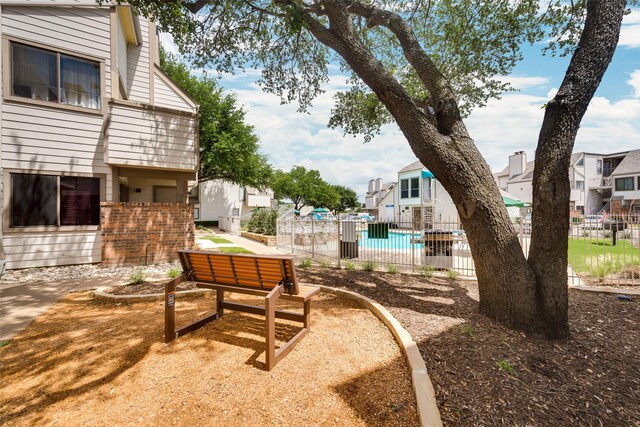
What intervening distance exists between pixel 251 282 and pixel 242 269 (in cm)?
21

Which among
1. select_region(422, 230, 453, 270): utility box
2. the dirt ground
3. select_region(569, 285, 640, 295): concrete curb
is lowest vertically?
the dirt ground

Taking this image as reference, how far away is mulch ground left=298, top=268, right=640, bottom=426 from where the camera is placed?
103 inches

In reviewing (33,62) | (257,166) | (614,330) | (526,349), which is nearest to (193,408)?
(526,349)

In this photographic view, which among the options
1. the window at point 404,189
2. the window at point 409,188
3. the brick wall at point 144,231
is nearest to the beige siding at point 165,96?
the brick wall at point 144,231

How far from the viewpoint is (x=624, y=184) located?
37188 mm

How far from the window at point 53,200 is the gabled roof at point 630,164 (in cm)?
5183

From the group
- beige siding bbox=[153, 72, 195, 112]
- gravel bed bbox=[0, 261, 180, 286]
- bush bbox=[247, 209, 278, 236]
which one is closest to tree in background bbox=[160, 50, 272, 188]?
bush bbox=[247, 209, 278, 236]

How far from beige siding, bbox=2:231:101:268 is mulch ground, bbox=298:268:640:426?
8.51m

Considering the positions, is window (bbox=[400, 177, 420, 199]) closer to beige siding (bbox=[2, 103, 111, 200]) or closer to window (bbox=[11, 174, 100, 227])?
beige siding (bbox=[2, 103, 111, 200])

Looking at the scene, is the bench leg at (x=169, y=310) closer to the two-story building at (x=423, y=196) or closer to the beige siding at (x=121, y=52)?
the beige siding at (x=121, y=52)

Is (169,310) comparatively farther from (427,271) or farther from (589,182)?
(589,182)

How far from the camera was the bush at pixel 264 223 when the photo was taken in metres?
18.7

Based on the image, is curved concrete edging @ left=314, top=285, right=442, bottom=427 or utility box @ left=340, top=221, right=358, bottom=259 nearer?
curved concrete edging @ left=314, top=285, right=442, bottom=427

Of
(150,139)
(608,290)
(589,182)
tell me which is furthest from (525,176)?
(150,139)
